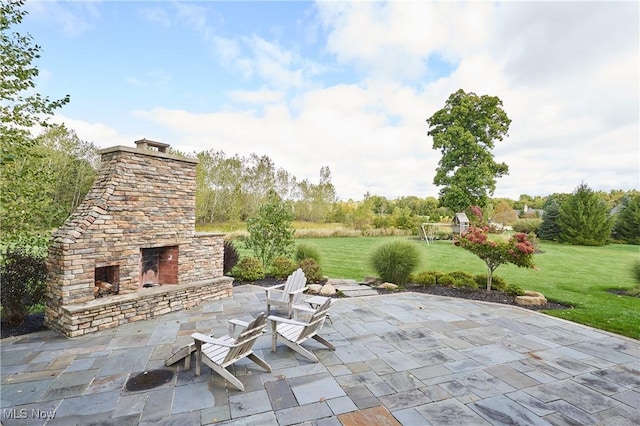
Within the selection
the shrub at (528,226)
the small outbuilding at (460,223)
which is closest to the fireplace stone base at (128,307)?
the small outbuilding at (460,223)

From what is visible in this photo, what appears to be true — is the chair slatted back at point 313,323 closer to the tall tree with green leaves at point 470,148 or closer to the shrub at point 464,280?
the shrub at point 464,280

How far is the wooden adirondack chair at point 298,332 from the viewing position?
3.86m

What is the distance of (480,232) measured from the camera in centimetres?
737

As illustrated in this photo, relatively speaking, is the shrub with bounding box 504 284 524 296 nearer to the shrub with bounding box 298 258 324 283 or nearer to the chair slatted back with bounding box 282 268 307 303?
the shrub with bounding box 298 258 324 283

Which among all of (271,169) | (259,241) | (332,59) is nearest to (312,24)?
(332,59)

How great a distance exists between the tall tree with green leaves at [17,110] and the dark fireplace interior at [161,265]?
2.12 meters

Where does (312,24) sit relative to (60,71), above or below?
above

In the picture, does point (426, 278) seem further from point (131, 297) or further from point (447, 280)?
point (131, 297)

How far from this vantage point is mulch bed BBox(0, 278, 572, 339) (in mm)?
4871

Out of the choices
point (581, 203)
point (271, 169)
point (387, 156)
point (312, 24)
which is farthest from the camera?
point (271, 169)

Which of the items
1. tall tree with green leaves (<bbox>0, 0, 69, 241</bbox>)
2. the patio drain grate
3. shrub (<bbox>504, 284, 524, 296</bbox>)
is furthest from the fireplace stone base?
shrub (<bbox>504, 284, 524, 296</bbox>)

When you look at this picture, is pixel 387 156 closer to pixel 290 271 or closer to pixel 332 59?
pixel 332 59

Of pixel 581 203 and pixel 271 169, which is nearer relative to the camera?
pixel 581 203

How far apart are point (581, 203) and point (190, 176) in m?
25.7
